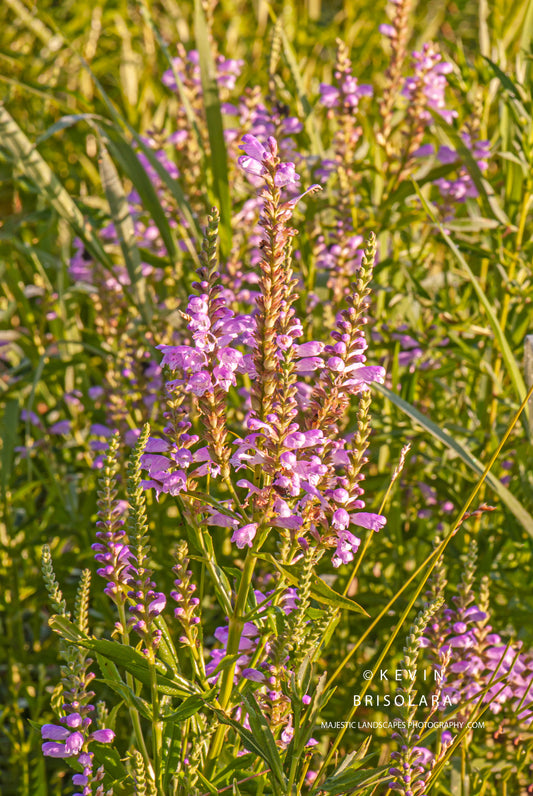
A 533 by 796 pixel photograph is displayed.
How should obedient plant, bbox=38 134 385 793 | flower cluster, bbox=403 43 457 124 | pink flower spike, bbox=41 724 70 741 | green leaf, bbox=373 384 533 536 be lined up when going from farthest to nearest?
1. flower cluster, bbox=403 43 457 124
2. green leaf, bbox=373 384 533 536
3. pink flower spike, bbox=41 724 70 741
4. obedient plant, bbox=38 134 385 793

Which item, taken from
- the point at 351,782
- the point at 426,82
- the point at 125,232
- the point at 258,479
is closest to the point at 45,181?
the point at 125,232

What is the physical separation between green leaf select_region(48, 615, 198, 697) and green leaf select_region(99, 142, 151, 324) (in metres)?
1.17

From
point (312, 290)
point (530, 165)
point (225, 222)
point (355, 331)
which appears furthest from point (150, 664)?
point (530, 165)

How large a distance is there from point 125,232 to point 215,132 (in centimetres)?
40

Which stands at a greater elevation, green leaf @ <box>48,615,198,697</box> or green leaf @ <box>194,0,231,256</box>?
green leaf @ <box>194,0,231,256</box>

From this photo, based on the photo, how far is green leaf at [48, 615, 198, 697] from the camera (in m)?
1.25

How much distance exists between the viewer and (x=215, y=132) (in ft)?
7.76

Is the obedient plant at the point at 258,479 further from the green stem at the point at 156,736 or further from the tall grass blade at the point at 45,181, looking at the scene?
the tall grass blade at the point at 45,181

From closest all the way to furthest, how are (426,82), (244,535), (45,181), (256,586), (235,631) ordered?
(244,535) < (235,631) < (256,586) < (45,181) < (426,82)

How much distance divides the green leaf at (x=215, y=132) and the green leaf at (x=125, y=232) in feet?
0.86

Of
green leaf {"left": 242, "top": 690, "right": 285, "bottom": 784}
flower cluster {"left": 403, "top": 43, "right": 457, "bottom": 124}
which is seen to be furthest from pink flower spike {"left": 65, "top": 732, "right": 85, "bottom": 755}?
flower cluster {"left": 403, "top": 43, "right": 457, "bottom": 124}

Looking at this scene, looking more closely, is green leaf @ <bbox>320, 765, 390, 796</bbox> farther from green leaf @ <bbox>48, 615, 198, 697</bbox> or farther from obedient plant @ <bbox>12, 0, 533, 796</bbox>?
green leaf @ <bbox>48, 615, 198, 697</bbox>

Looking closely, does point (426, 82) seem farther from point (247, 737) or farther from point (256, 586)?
point (247, 737)

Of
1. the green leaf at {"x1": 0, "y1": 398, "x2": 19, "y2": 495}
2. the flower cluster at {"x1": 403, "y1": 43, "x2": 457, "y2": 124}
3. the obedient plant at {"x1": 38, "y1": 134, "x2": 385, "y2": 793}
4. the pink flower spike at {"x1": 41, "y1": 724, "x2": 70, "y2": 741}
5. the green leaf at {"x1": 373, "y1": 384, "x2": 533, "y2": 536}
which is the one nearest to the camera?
the obedient plant at {"x1": 38, "y1": 134, "x2": 385, "y2": 793}
